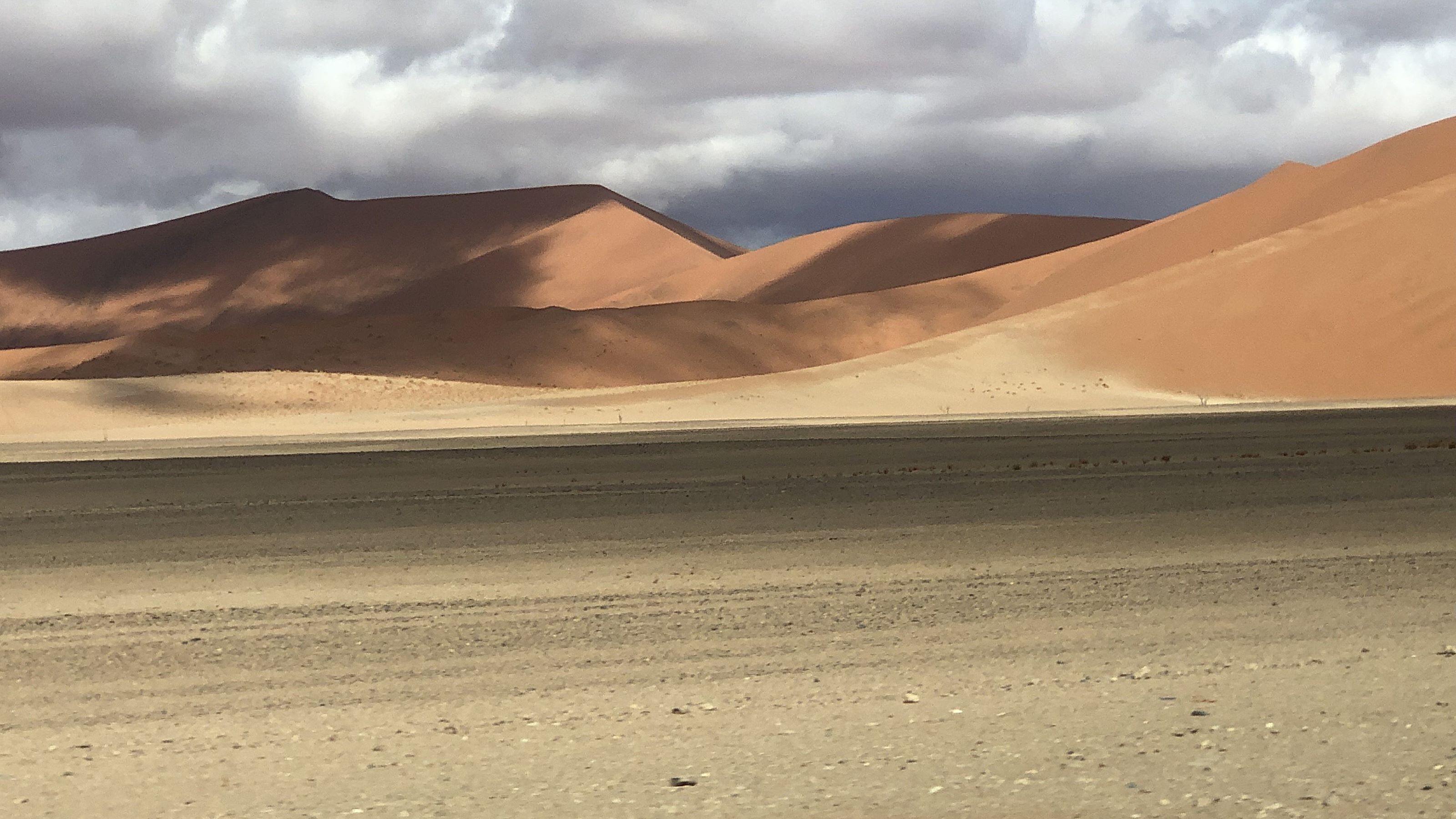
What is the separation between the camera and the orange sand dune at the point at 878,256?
130 meters

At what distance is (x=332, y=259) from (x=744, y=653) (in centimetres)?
16959

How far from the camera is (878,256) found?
445ft

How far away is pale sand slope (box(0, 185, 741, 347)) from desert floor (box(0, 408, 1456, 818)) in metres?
131

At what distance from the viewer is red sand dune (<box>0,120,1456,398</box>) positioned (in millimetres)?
55906

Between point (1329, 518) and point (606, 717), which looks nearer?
point (606, 717)

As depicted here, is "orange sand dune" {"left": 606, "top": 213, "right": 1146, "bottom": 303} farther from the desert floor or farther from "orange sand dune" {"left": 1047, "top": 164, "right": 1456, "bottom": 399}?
the desert floor

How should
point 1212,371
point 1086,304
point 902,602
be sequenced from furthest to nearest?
1. point 1086,304
2. point 1212,371
3. point 902,602

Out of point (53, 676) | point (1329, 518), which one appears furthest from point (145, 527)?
point (1329, 518)

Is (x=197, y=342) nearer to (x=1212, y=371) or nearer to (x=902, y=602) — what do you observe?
(x=1212, y=371)

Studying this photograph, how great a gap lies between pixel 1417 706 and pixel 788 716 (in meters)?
2.90

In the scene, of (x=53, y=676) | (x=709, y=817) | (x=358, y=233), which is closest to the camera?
(x=709, y=817)

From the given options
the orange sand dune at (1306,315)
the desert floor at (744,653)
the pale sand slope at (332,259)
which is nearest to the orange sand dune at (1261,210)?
the orange sand dune at (1306,315)

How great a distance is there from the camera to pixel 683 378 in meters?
76.5

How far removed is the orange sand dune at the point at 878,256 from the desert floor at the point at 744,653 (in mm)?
111480
